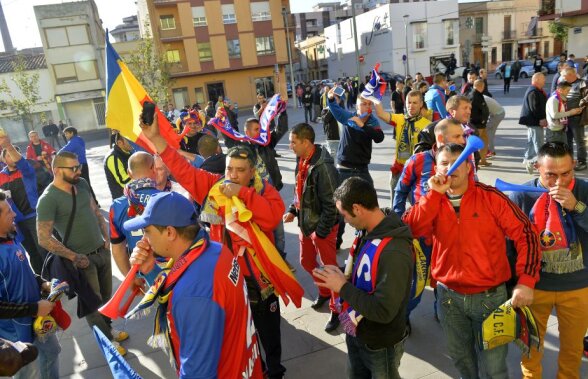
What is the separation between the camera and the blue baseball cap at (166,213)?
1923 mm

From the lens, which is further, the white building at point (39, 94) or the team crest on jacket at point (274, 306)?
the white building at point (39, 94)

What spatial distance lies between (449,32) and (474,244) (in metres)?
45.4

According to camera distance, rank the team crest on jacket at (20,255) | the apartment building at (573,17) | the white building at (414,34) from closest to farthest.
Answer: the team crest on jacket at (20,255) < the apartment building at (573,17) < the white building at (414,34)

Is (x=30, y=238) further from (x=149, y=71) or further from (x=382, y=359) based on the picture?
(x=149, y=71)

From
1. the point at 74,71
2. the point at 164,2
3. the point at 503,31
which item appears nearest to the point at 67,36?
the point at 74,71

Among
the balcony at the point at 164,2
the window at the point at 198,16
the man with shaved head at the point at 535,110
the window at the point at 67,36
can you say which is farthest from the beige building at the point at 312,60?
the man with shaved head at the point at 535,110

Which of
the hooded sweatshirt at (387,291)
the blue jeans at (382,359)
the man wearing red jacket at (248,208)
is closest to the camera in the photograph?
the hooded sweatshirt at (387,291)

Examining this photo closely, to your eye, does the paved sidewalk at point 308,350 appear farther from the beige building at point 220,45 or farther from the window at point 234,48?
the window at point 234,48

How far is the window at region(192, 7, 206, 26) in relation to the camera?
3594 centimetres

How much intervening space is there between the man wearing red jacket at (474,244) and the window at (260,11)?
38199mm

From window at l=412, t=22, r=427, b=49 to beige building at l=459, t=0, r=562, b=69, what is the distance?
6.83m

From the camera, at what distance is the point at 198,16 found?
119ft

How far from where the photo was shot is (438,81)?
9180 millimetres

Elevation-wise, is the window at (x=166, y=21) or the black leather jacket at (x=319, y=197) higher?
the window at (x=166, y=21)
